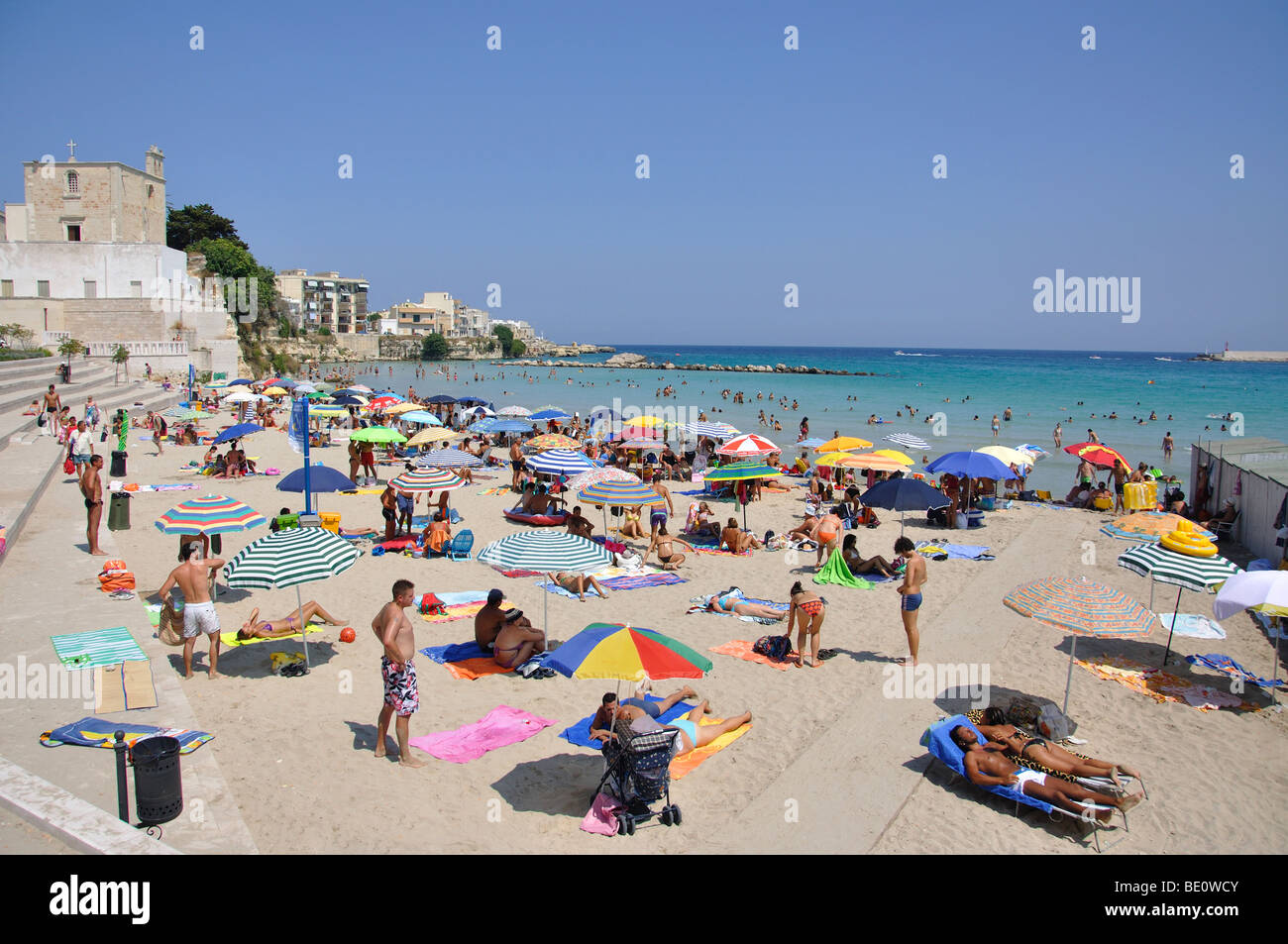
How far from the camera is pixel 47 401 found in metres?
21.5

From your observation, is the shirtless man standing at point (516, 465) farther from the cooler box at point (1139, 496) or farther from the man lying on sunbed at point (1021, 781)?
the man lying on sunbed at point (1021, 781)

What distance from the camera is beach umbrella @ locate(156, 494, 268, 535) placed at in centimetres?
928

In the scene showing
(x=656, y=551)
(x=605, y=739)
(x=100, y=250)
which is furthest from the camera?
(x=100, y=250)

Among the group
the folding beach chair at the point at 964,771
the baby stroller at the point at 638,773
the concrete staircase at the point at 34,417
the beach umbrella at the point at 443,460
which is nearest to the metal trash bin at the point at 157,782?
the baby stroller at the point at 638,773

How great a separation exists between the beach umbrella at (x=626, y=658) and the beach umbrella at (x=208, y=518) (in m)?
5.09

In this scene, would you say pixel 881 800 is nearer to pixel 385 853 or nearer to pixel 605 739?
pixel 605 739

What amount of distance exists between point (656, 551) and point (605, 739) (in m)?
7.24

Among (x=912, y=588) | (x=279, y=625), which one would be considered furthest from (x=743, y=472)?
(x=279, y=625)

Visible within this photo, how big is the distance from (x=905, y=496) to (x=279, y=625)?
9.12 meters

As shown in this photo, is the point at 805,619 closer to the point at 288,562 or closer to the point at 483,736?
the point at 483,736

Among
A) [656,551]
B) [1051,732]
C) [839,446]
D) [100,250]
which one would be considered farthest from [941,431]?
[100,250]

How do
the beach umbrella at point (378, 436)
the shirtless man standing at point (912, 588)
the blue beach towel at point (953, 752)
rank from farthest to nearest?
1. the beach umbrella at point (378, 436)
2. the shirtless man standing at point (912, 588)
3. the blue beach towel at point (953, 752)

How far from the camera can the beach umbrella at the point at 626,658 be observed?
19.7 feet

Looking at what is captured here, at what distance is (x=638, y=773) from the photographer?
5.53 meters
